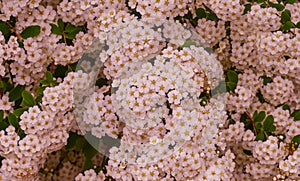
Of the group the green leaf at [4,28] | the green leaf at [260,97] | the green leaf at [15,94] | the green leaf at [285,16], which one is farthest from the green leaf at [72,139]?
the green leaf at [285,16]

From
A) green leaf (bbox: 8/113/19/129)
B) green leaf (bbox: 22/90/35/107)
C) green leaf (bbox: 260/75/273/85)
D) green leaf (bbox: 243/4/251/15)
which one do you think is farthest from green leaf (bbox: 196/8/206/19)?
green leaf (bbox: 8/113/19/129)

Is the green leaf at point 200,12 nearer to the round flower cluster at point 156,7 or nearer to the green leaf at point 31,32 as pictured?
the round flower cluster at point 156,7

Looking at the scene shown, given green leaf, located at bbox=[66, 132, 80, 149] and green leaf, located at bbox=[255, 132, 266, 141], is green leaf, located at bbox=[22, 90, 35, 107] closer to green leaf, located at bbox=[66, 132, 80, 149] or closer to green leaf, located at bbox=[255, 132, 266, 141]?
green leaf, located at bbox=[66, 132, 80, 149]

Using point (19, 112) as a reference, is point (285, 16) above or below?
above

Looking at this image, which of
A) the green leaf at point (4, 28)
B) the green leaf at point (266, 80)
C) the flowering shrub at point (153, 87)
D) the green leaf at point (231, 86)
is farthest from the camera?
the green leaf at point (266, 80)

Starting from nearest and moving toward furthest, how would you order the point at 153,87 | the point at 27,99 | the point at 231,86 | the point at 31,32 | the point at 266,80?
the point at 153,87 → the point at 27,99 → the point at 31,32 → the point at 231,86 → the point at 266,80

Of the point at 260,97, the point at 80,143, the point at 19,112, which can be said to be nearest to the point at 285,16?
the point at 260,97

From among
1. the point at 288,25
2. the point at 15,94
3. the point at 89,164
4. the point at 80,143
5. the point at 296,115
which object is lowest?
the point at 89,164

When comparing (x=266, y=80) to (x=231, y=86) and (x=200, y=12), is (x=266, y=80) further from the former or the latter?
(x=200, y=12)

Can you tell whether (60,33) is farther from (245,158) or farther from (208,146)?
(245,158)

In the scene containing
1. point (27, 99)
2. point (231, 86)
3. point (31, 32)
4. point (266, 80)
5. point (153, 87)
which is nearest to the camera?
point (153, 87)
